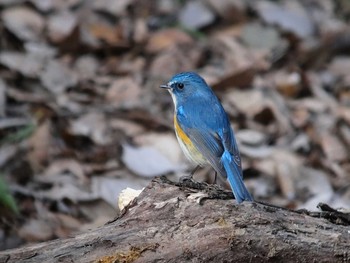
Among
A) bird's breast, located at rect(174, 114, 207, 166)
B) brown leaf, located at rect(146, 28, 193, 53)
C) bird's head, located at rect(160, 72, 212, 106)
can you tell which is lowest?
bird's breast, located at rect(174, 114, 207, 166)

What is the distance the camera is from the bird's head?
6.07m

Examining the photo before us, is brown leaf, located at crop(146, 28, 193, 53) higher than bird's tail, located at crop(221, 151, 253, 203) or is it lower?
higher

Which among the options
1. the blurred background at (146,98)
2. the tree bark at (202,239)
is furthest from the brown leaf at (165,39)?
the tree bark at (202,239)

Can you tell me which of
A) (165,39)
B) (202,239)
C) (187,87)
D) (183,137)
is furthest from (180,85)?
(165,39)

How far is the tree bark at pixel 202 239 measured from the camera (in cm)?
389

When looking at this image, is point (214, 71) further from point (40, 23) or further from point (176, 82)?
point (176, 82)

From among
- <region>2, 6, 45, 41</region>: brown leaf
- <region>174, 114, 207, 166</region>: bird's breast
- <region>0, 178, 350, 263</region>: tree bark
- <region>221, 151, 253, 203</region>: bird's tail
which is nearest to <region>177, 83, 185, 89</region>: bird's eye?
<region>174, 114, 207, 166</region>: bird's breast

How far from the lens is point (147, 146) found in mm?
7441

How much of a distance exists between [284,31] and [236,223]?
6.19 m

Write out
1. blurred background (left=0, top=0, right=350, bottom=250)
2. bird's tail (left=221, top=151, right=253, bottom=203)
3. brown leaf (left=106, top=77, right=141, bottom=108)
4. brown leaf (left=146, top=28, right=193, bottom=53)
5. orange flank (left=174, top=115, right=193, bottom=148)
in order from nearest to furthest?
bird's tail (left=221, top=151, right=253, bottom=203)
orange flank (left=174, top=115, right=193, bottom=148)
blurred background (left=0, top=0, right=350, bottom=250)
brown leaf (left=106, top=77, right=141, bottom=108)
brown leaf (left=146, top=28, right=193, bottom=53)

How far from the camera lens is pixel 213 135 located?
18.3 ft

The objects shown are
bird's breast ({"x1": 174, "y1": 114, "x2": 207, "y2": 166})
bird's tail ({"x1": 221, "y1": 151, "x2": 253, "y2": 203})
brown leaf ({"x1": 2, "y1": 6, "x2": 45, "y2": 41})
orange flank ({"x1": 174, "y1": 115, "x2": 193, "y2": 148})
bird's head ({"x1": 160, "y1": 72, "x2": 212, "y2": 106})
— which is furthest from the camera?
brown leaf ({"x1": 2, "y1": 6, "x2": 45, "y2": 41})

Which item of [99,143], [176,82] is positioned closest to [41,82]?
[99,143]

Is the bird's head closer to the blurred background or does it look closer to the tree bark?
the blurred background
